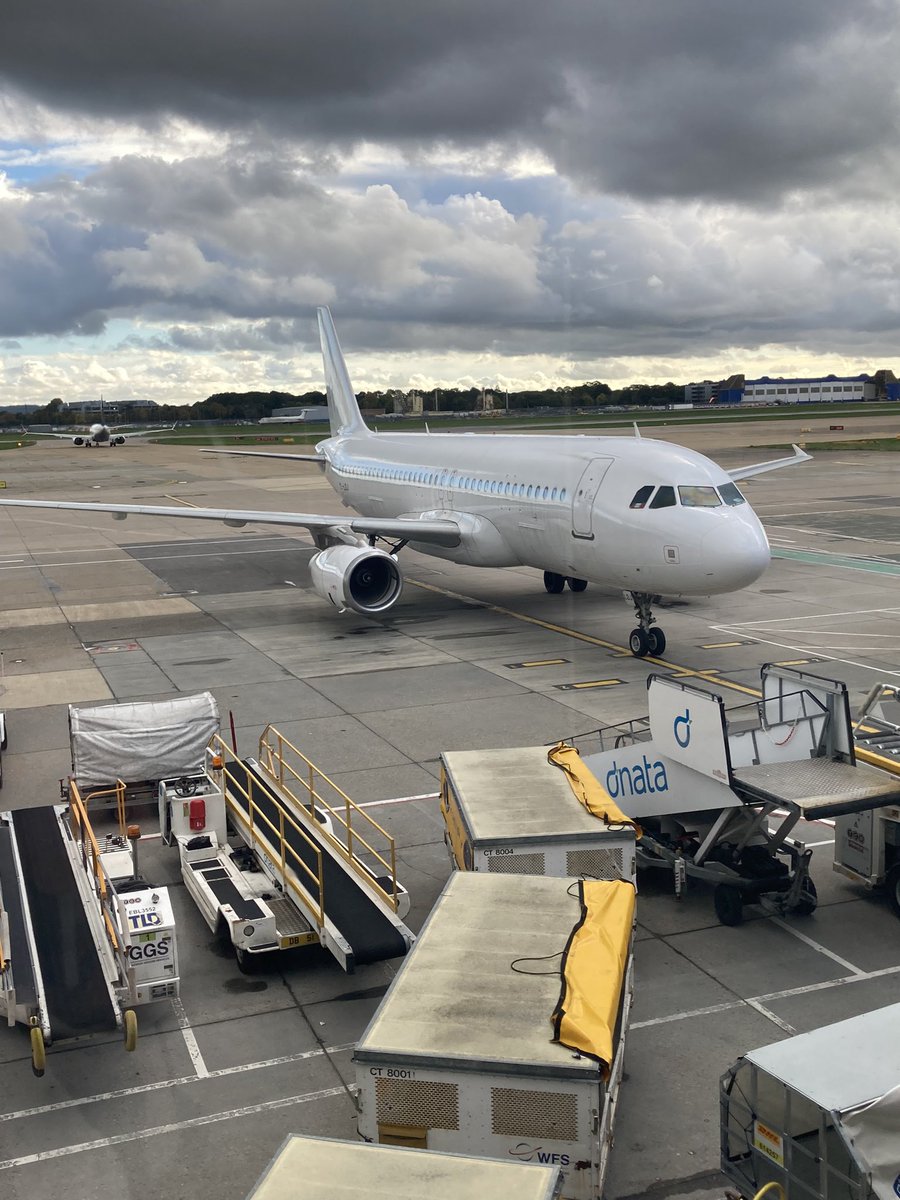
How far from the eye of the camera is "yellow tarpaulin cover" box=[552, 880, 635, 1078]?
8422mm

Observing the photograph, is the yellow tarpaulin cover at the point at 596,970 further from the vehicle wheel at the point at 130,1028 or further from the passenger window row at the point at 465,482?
the passenger window row at the point at 465,482

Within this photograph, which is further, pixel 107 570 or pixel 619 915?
pixel 107 570

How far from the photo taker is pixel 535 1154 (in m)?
8.26

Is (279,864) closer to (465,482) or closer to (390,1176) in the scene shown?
(390,1176)

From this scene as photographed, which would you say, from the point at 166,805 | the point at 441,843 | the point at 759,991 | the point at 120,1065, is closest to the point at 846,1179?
the point at 759,991

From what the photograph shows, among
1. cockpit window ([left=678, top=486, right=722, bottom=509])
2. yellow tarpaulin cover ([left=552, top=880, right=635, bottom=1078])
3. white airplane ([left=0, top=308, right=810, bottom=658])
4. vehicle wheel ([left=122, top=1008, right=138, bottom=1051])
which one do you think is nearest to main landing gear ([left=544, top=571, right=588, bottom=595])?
white airplane ([left=0, top=308, right=810, bottom=658])

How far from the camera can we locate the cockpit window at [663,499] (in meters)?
24.0

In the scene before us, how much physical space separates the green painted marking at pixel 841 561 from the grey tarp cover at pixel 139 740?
2686 centimetres

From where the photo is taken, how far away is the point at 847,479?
73312mm

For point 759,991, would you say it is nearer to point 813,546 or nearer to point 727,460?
point 813,546

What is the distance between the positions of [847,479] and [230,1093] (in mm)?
69804

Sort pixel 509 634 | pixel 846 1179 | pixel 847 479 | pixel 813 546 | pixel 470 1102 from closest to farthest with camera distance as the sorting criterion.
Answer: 1. pixel 846 1179
2. pixel 470 1102
3. pixel 509 634
4. pixel 813 546
5. pixel 847 479

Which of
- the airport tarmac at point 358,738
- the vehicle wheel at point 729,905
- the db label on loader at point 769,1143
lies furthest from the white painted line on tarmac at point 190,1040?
the vehicle wheel at point 729,905

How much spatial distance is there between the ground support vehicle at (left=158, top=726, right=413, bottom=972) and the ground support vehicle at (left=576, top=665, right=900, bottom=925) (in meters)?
3.31
